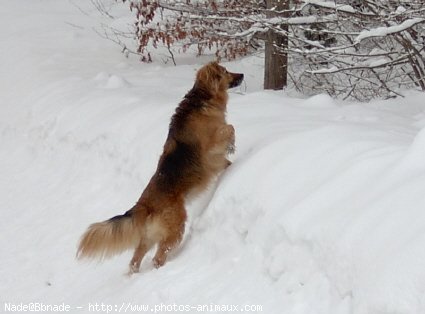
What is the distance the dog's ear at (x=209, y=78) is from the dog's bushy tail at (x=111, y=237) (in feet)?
4.88

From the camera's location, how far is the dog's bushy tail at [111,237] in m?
4.98

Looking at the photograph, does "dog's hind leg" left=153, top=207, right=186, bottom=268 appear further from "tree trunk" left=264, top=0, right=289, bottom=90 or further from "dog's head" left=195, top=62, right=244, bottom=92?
"tree trunk" left=264, top=0, right=289, bottom=90

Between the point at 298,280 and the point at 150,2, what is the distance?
6744 mm

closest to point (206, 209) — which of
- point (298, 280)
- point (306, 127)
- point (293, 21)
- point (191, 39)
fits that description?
point (306, 127)

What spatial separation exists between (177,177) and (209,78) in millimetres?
1127

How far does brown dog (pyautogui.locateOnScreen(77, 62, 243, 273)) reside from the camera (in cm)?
510

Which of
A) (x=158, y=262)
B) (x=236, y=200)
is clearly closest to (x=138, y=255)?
(x=158, y=262)

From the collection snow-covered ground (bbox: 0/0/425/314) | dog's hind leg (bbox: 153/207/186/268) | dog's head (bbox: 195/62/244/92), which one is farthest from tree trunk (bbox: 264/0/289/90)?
dog's hind leg (bbox: 153/207/186/268)

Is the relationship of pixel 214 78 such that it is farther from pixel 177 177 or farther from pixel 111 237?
pixel 111 237

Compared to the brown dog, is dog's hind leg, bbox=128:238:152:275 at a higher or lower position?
lower

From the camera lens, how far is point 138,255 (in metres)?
5.39

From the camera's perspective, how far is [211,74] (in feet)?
19.8

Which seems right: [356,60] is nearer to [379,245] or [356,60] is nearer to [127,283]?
[127,283]

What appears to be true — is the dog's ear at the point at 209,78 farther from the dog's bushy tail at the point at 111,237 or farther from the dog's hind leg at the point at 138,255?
the dog's hind leg at the point at 138,255
